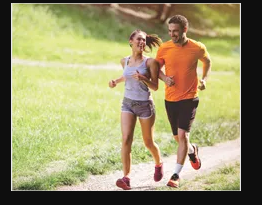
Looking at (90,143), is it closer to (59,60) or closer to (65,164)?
(65,164)

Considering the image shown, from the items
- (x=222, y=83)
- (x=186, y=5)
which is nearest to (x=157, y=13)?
(x=186, y=5)

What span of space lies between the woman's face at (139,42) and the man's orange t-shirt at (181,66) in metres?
0.26

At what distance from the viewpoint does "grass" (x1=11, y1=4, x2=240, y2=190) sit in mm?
8406

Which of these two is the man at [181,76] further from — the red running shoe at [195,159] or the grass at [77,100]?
the grass at [77,100]

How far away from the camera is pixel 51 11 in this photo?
10.4 m

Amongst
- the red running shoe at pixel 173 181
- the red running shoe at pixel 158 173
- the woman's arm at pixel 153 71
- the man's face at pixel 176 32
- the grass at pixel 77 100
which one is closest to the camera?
the woman's arm at pixel 153 71

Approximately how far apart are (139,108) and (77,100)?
8.26 feet

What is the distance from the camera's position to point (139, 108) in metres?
7.17

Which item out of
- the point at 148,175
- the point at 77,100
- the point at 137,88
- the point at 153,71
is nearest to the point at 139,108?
the point at 137,88

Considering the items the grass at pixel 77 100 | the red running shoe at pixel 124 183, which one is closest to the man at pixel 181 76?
the red running shoe at pixel 124 183

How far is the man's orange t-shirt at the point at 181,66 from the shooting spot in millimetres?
7270

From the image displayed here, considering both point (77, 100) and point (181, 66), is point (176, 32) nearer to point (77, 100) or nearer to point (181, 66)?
point (181, 66)

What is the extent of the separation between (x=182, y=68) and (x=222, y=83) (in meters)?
3.45

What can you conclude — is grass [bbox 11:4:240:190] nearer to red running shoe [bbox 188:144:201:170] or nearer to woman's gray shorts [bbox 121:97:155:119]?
red running shoe [bbox 188:144:201:170]
